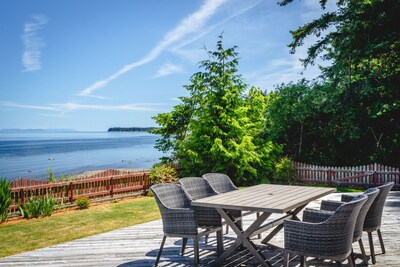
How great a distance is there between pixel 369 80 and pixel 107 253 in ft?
39.9

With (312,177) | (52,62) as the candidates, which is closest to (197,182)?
(312,177)

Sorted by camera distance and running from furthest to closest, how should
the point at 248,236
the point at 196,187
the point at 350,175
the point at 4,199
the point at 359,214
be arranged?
the point at 350,175, the point at 4,199, the point at 196,187, the point at 248,236, the point at 359,214

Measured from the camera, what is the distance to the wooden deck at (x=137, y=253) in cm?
437

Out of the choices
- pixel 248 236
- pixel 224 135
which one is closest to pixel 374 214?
pixel 248 236

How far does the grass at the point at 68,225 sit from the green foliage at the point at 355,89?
8.88m

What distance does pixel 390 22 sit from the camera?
40.3 feet

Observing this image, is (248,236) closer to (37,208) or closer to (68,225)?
(68,225)

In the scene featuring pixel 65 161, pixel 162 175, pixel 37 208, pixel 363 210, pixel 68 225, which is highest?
pixel 363 210

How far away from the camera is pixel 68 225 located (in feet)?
25.1

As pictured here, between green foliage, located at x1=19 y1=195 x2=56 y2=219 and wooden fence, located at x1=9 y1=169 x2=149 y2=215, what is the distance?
0.96 feet

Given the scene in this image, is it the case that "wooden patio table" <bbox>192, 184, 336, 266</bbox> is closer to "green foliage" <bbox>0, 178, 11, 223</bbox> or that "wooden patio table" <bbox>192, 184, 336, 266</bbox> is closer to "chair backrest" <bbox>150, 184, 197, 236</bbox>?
"chair backrest" <bbox>150, 184, 197, 236</bbox>

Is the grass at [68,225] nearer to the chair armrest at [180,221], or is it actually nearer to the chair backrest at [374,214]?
the chair armrest at [180,221]

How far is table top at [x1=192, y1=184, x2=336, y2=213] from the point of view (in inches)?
144

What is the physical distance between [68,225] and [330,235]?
629cm
